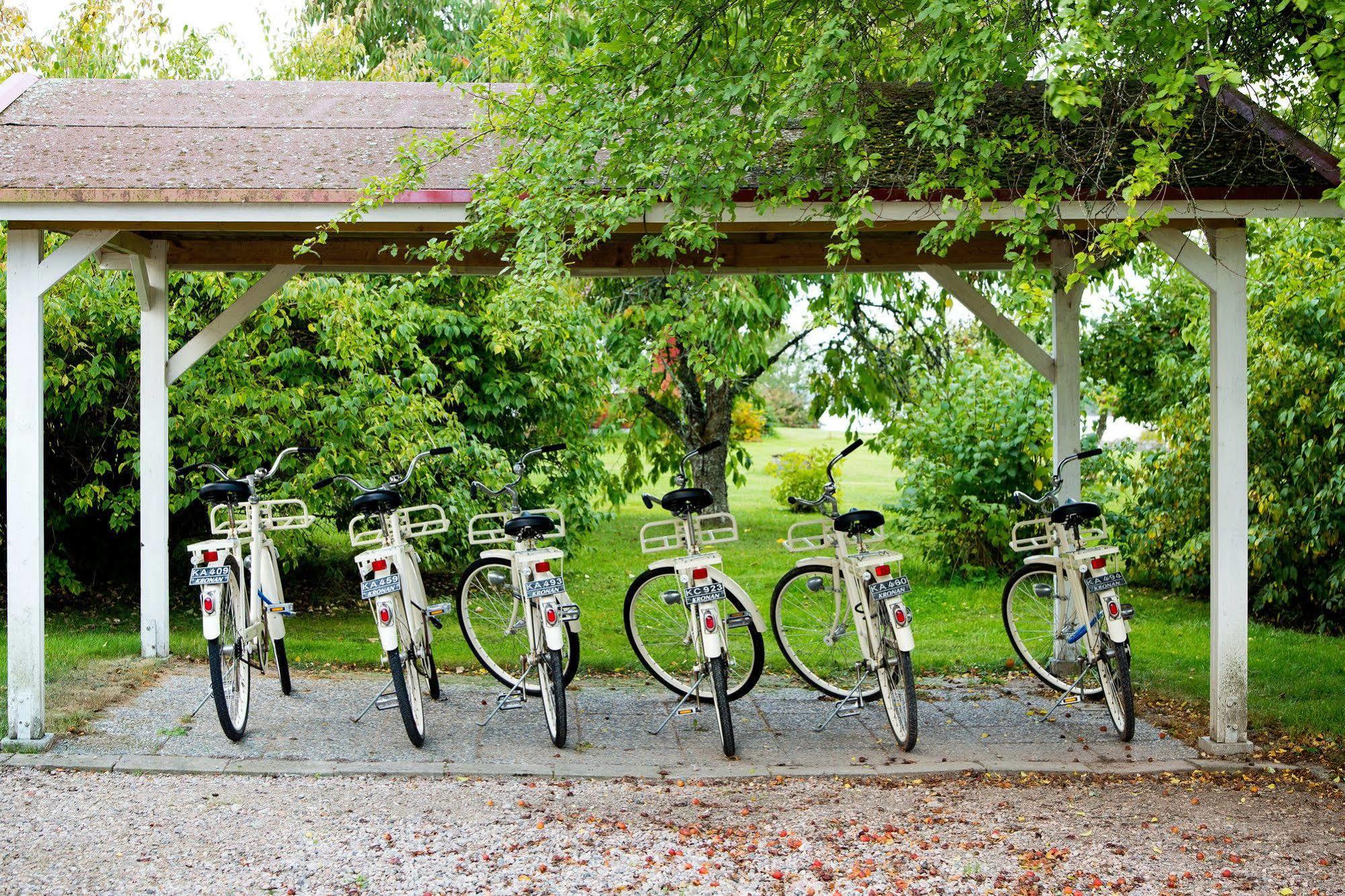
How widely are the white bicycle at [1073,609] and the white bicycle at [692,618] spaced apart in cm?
146

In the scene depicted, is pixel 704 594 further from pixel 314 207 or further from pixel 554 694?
pixel 314 207

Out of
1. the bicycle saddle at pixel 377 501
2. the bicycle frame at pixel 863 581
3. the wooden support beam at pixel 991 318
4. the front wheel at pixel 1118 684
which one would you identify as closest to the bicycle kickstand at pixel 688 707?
the bicycle frame at pixel 863 581

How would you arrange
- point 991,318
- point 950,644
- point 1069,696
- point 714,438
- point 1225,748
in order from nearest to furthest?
point 1225,748 < point 1069,696 < point 991,318 < point 950,644 < point 714,438

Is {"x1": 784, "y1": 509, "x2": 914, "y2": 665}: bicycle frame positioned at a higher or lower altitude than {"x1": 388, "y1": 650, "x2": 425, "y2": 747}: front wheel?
higher

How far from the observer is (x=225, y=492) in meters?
5.64

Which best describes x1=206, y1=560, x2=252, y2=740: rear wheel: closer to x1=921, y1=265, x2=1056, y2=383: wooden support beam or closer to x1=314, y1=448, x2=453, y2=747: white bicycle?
x1=314, y1=448, x2=453, y2=747: white bicycle

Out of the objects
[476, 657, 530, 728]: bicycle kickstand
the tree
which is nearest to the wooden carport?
[476, 657, 530, 728]: bicycle kickstand

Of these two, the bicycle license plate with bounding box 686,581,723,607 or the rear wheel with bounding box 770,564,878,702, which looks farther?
the rear wheel with bounding box 770,564,878,702

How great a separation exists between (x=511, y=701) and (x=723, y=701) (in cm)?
111

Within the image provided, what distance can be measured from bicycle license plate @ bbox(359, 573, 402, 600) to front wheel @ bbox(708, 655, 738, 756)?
1396 millimetres

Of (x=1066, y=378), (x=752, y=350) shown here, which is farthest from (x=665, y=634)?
(x=752, y=350)

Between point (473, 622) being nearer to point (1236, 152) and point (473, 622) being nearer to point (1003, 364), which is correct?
point (1236, 152)

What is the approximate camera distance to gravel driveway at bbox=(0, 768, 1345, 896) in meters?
3.97

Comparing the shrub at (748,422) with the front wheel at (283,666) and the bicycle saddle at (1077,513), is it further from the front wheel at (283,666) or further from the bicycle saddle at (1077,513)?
the bicycle saddle at (1077,513)
